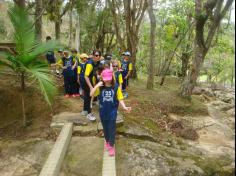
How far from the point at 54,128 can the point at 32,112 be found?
58.8 inches

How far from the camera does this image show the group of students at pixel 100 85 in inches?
220

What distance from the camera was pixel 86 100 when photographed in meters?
7.46

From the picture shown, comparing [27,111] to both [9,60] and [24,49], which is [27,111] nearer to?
[9,60]

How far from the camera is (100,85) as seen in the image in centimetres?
561

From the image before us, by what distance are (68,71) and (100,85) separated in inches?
154

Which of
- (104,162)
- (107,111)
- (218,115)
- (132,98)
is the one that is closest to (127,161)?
(104,162)

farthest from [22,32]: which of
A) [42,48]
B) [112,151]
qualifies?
[112,151]

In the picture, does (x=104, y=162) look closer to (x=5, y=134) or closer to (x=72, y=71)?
(x=5, y=134)

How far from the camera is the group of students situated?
5594 millimetres

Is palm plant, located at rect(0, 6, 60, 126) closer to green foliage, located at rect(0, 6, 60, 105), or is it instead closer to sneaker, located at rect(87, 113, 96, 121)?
green foliage, located at rect(0, 6, 60, 105)

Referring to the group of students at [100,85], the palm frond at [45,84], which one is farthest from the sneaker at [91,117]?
the palm frond at [45,84]

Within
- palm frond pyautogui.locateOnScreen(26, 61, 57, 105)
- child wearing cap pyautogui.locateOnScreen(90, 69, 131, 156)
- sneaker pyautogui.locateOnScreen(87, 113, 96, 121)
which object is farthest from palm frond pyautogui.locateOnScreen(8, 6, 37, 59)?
child wearing cap pyautogui.locateOnScreen(90, 69, 131, 156)

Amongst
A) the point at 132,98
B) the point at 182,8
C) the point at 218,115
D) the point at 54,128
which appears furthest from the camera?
the point at 182,8

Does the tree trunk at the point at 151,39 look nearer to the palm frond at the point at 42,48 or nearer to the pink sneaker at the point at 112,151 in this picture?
the palm frond at the point at 42,48
